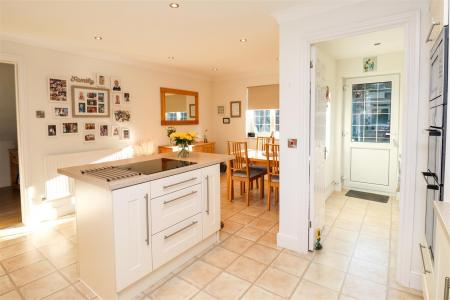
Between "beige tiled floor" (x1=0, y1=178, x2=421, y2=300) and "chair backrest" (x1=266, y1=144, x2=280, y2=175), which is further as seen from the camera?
"chair backrest" (x1=266, y1=144, x2=280, y2=175)

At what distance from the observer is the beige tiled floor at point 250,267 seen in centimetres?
199

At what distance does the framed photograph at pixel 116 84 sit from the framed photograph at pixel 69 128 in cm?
87

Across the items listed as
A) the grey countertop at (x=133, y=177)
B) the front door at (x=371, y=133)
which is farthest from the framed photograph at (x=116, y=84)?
the front door at (x=371, y=133)

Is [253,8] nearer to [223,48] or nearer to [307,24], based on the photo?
[307,24]

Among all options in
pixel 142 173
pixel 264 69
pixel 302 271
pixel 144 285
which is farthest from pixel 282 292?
pixel 264 69

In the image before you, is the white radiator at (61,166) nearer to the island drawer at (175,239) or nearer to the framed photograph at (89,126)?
the framed photograph at (89,126)

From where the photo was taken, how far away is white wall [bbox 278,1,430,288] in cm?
189

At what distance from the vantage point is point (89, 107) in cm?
388

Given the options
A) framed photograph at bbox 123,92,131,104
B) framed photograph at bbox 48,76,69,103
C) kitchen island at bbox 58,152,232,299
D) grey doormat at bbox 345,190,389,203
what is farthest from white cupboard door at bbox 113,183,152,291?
grey doormat at bbox 345,190,389,203

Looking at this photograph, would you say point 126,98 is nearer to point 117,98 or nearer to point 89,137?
point 117,98

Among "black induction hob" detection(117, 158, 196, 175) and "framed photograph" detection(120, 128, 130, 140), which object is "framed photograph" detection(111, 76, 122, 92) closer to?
"framed photograph" detection(120, 128, 130, 140)

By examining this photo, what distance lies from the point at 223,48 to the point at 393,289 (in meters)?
3.48

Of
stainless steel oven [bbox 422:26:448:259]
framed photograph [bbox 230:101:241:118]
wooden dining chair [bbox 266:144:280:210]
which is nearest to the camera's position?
stainless steel oven [bbox 422:26:448:259]

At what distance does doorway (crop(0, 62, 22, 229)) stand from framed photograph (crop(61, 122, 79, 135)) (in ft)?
3.18
